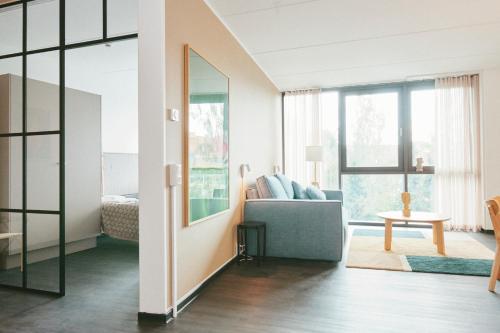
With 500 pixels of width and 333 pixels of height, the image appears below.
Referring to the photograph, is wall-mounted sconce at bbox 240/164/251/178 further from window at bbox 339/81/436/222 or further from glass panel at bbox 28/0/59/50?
window at bbox 339/81/436/222

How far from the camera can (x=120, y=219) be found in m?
4.38

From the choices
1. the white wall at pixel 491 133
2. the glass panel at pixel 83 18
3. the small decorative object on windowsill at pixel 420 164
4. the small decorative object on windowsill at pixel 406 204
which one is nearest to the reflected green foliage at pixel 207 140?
the glass panel at pixel 83 18

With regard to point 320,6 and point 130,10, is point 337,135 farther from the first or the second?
point 130,10

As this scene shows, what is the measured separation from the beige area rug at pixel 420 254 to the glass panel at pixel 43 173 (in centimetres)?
306

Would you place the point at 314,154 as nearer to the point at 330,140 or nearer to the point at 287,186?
the point at 330,140

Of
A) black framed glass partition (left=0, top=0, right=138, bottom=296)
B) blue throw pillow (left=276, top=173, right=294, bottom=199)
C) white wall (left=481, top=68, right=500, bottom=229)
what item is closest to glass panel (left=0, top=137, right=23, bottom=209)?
black framed glass partition (left=0, top=0, right=138, bottom=296)

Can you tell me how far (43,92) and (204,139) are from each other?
62.3 inches

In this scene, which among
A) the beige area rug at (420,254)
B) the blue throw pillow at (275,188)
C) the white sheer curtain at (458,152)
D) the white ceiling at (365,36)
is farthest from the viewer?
the white sheer curtain at (458,152)

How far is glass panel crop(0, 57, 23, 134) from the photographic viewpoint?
2.97 m

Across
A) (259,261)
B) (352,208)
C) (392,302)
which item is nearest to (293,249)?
(259,261)

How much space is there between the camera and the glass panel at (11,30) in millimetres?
3010

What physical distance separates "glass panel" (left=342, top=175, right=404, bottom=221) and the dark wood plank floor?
2.99 meters

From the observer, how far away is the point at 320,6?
3205 millimetres

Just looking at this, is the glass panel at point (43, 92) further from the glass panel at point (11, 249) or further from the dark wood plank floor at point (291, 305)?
the dark wood plank floor at point (291, 305)
